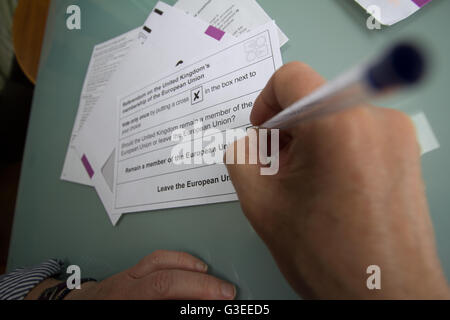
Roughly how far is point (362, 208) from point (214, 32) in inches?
20.1

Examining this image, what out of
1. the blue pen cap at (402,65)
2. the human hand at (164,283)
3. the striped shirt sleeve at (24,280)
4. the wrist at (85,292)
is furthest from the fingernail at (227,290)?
the striped shirt sleeve at (24,280)

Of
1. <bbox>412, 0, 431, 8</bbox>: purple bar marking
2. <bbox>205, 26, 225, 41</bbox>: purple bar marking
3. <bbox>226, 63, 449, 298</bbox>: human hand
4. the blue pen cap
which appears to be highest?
<bbox>205, 26, 225, 41</bbox>: purple bar marking

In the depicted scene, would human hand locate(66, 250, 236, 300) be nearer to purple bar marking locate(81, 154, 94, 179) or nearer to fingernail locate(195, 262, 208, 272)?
fingernail locate(195, 262, 208, 272)

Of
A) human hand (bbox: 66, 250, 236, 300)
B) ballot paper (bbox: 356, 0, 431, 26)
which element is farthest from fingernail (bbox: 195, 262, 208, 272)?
ballot paper (bbox: 356, 0, 431, 26)

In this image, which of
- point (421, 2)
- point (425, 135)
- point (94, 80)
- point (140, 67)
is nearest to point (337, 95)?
point (425, 135)

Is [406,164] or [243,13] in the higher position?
[243,13]

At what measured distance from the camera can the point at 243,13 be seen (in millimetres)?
546

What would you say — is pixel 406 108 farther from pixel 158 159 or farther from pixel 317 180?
pixel 158 159

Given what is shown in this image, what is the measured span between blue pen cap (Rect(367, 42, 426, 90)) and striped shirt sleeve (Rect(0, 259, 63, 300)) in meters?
0.84

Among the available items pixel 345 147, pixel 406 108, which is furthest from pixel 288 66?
pixel 406 108

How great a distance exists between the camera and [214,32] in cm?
55

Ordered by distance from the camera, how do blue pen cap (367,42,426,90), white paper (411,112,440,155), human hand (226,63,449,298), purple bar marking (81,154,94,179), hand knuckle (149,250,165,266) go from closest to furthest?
blue pen cap (367,42,426,90) < human hand (226,63,449,298) < white paper (411,112,440,155) < hand knuckle (149,250,165,266) < purple bar marking (81,154,94,179)

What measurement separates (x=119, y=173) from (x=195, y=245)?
0.29m

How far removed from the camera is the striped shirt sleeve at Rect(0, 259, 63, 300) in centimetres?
57
